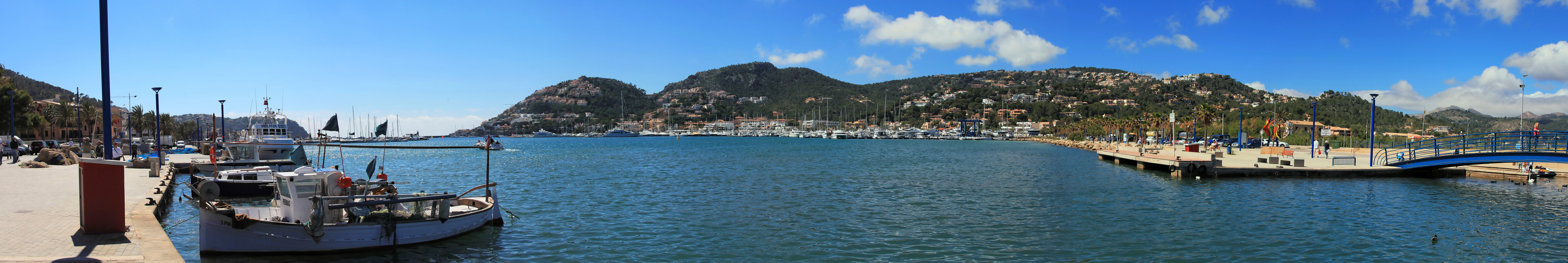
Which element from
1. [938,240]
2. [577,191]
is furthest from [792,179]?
[938,240]

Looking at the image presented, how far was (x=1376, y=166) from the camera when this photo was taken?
2744cm

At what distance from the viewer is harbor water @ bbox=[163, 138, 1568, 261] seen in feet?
40.4

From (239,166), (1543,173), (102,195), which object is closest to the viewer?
(102,195)

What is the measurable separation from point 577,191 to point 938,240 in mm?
14136

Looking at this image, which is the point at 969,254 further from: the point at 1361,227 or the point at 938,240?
the point at 1361,227

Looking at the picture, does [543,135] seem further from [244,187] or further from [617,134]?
[244,187]

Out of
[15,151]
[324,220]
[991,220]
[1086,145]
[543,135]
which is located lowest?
[543,135]

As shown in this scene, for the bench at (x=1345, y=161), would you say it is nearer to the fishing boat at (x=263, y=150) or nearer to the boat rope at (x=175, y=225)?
the boat rope at (x=175, y=225)

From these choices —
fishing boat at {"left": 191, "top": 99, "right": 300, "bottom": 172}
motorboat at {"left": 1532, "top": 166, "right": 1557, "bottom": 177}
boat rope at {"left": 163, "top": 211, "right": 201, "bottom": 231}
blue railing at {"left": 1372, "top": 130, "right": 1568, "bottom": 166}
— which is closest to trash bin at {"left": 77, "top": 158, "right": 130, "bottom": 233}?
boat rope at {"left": 163, "top": 211, "right": 201, "bottom": 231}

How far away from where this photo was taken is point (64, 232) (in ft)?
35.3

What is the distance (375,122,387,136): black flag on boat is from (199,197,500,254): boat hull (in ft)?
16.8

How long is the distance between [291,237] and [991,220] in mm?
13750

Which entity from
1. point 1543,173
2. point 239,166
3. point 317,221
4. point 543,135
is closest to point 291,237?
point 317,221

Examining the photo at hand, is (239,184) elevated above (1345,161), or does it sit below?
below
